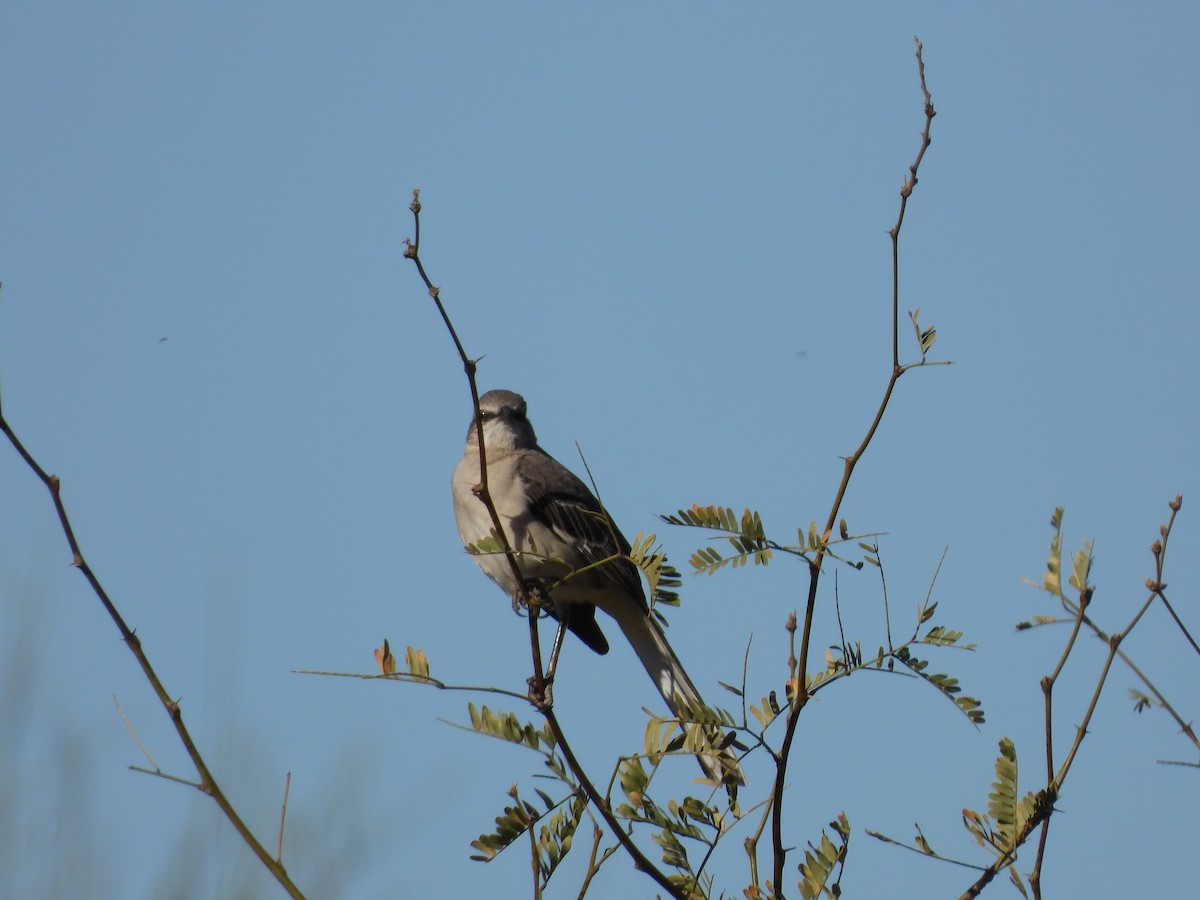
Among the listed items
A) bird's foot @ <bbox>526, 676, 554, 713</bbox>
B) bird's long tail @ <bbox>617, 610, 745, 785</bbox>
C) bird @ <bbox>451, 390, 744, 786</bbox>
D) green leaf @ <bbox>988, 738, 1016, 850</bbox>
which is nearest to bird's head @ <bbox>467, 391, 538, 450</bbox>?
bird @ <bbox>451, 390, 744, 786</bbox>

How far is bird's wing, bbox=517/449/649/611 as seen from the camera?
234 inches

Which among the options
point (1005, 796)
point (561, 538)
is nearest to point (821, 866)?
point (1005, 796)

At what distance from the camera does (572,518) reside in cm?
603

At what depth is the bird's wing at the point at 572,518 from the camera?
5.95m

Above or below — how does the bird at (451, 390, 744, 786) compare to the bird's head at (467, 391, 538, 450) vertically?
below

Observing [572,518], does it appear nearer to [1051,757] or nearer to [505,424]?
[505,424]

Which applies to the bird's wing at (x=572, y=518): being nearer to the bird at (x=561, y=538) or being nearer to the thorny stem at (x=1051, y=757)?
the bird at (x=561, y=538)

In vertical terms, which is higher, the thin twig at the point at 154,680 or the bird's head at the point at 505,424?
the bird's head at the point at 505,424

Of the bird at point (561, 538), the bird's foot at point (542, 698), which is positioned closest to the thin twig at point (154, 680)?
the bird's foot at point (542, 698)

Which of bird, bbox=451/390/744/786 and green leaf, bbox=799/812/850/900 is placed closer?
green leaf, bbox=799/812/850/900

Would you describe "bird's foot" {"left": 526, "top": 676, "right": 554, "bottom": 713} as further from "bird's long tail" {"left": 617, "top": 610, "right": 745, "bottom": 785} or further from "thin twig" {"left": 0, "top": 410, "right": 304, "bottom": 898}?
"bird's long tail" {"left": 617, "top": 610, "right": 745, "bottom": 785}

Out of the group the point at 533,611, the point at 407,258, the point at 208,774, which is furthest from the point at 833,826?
the point at 407,258

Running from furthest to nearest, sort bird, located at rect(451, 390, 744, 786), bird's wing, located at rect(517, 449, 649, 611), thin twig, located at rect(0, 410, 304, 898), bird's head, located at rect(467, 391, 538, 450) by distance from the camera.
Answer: bird's head, located at rect(467, 391, 538, 450) → bird's wing, located at rect(517, 449, 649, 611) → bird, located at rect(451, 390, 744, 786) → thin twig, located at rect(0, 410, 304, 898)

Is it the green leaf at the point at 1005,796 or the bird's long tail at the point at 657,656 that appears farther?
the bird's long tail at the point at 657,656
